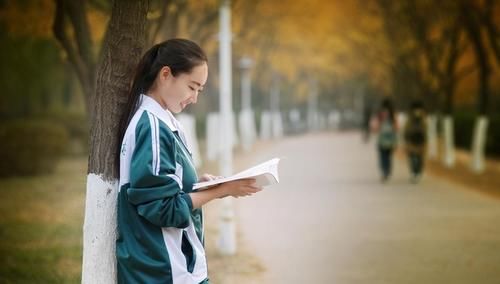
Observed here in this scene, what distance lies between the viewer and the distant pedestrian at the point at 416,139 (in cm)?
1964

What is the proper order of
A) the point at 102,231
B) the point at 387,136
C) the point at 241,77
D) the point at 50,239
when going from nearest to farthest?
the point at 102,231 < the point at 50,239 < the point at 387,136 < the point at 241,77

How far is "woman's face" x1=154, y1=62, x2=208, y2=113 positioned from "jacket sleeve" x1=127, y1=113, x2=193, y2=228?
191mm

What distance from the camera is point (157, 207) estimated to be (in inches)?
139

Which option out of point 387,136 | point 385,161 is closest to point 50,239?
point 387,136

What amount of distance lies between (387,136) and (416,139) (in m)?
0.85

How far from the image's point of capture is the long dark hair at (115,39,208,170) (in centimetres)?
374

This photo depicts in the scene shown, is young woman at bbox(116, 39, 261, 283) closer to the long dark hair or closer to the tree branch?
the long dark hair

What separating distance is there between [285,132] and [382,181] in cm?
3867

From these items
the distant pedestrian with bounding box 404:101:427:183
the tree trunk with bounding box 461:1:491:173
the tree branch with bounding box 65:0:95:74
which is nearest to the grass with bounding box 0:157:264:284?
the tree branch with bounding box 65:0:95:74

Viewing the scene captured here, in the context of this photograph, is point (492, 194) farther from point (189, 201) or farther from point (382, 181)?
point (189, 201)

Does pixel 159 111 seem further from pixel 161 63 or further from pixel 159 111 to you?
pixel 161 63

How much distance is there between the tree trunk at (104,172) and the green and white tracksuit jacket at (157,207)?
25 centimetres

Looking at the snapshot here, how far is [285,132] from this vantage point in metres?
58.5

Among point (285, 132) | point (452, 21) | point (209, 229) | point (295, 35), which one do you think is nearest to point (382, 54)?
point (295, 35)
